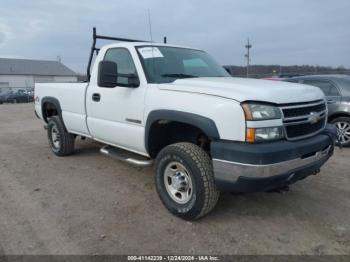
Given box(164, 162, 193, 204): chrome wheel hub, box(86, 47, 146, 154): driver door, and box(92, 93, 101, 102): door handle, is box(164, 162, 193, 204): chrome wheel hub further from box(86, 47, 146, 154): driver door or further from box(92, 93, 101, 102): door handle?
box(92, 93, 101, 102): door handle

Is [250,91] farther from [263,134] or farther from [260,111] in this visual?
[263,134]

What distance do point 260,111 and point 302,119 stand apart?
55 cm

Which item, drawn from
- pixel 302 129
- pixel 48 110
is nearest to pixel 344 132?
pixel 302 129

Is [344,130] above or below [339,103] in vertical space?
below

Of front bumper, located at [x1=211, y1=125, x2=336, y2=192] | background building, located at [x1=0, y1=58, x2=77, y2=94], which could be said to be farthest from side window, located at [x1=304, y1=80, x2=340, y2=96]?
background building, located at [x1=0, y1=58, x2=77, y2=94]

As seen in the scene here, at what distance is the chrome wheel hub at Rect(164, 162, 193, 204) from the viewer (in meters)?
3.30

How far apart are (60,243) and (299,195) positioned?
2924 millimetres

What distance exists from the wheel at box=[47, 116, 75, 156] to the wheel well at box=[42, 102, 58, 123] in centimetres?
32

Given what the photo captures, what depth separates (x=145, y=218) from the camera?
11.1 ft

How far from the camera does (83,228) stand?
318 cm

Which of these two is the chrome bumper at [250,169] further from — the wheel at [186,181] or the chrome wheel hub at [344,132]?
the chrome wheel hub at [344,132]

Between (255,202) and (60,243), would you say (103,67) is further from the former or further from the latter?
(255,202)

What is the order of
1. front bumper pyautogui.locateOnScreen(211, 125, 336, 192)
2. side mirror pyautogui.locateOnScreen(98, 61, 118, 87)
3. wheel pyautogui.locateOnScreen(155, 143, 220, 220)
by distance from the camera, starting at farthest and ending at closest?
side mirror pyautogui.locateOnScreen(98, 61, 118, 87) < wheel pyautogui.locateOnScreen(155, 143, 220, 220) < front bumper pyautogui.locateOnScreen(211, 125, 336, 192)

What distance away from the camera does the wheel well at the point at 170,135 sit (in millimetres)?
3520
